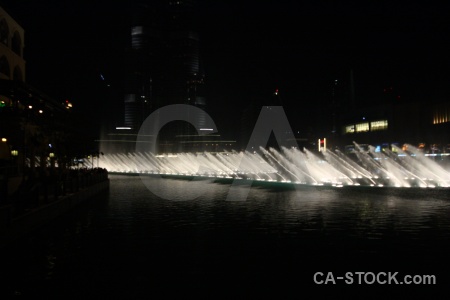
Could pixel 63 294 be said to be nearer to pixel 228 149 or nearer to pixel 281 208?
pixel 281 208

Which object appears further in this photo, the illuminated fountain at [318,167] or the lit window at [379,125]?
the lit window at [379,125]

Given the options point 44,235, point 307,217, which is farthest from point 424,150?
point 44,235

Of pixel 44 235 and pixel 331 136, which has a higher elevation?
pixel 331 136

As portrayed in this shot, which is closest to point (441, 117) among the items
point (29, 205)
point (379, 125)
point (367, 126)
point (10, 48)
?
point (379, 125)

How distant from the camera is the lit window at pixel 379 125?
108 meters

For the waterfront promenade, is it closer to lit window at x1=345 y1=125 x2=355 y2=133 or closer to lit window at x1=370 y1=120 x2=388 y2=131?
lit window at x1=370 y1=120 x2=388 y2=131

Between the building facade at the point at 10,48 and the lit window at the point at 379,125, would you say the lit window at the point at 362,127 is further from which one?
the building facade at the point at 10,48

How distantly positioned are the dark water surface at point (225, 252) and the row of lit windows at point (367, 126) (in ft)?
299

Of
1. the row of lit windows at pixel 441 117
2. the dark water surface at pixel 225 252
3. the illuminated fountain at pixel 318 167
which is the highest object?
the row of lit windows at pixel 441 117

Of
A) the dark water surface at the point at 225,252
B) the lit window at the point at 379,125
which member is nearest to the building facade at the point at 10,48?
the dark water surface at the point at 225,252

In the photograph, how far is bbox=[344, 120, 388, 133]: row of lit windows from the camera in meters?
109

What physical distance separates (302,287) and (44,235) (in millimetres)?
9670

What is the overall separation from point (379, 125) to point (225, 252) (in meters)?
105

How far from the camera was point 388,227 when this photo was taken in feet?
53.3
